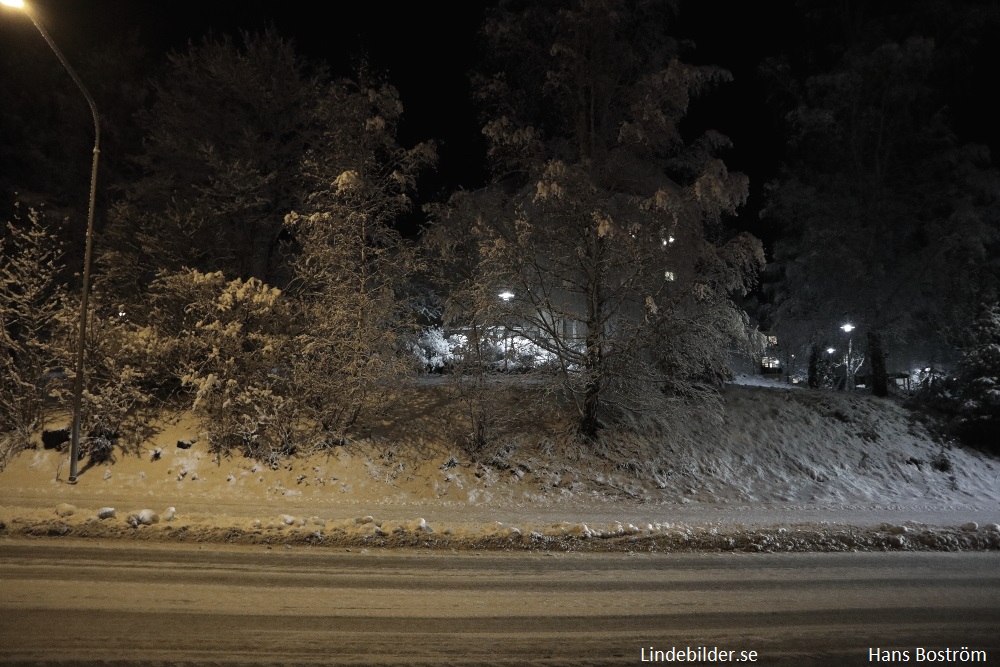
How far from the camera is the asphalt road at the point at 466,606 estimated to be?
5.07 m

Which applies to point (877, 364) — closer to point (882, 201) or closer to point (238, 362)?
point (882, 201)

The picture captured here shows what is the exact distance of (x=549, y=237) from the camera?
47.3ft

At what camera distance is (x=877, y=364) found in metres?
22.0

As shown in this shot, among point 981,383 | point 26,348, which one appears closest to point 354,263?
point 26,348

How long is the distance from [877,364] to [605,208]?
14462 mm

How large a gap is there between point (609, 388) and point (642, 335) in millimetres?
1545

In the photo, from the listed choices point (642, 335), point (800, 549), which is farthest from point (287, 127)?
point (800, 549)

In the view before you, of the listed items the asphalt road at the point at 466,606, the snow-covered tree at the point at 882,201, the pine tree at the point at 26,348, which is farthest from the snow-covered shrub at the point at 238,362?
the snow-covered tree at the point at 882,201

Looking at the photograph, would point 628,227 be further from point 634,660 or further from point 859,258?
point 859,258

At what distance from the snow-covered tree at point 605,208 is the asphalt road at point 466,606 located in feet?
21.6

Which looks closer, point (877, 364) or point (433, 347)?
point (433, 347)

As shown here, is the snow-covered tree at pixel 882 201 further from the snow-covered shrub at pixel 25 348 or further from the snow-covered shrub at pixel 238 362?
the snow-covered shrub at pixel 25 348

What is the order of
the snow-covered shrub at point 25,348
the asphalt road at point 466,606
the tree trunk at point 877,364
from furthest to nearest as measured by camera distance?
the tree trunk at point 877,364 → the snow-covered shrub at point 25,348 → the asphalt road at point 466,606

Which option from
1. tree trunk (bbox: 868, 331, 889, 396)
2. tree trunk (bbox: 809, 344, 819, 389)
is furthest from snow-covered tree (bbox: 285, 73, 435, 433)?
tree trunk (bbox: 809, 344, 819, 389)
